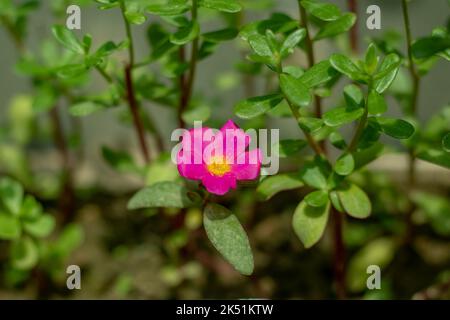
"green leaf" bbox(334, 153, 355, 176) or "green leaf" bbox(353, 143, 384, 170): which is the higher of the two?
"green leaf" bbox(334, 153, 355, 176)

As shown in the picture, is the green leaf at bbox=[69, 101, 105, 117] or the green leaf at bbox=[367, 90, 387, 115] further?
the green leaf at bbox=[69, 101, 105, 117]

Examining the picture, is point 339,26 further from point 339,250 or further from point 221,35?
point 339,250

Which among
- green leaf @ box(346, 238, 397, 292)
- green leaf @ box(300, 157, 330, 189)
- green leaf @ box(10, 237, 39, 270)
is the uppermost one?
green leaf @ box(300, 157, 330, 189)

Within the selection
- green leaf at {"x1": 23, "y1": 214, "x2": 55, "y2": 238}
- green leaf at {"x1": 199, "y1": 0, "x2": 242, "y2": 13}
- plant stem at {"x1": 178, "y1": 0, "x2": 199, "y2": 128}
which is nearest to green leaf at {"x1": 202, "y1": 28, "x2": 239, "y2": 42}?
plant stem at {"x1": 178, "y1": 0, "x2": 199, "y2": 128}

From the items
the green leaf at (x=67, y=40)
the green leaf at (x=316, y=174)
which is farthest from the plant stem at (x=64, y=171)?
the green leaf at (x=316, y=174)

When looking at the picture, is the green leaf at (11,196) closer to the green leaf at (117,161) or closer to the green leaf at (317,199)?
the green leaf at (117,161)

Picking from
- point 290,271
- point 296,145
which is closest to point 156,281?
point 290,271

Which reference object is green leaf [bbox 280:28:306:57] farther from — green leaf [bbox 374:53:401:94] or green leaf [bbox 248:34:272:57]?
green leaf [bbox 374:53:401:94]
